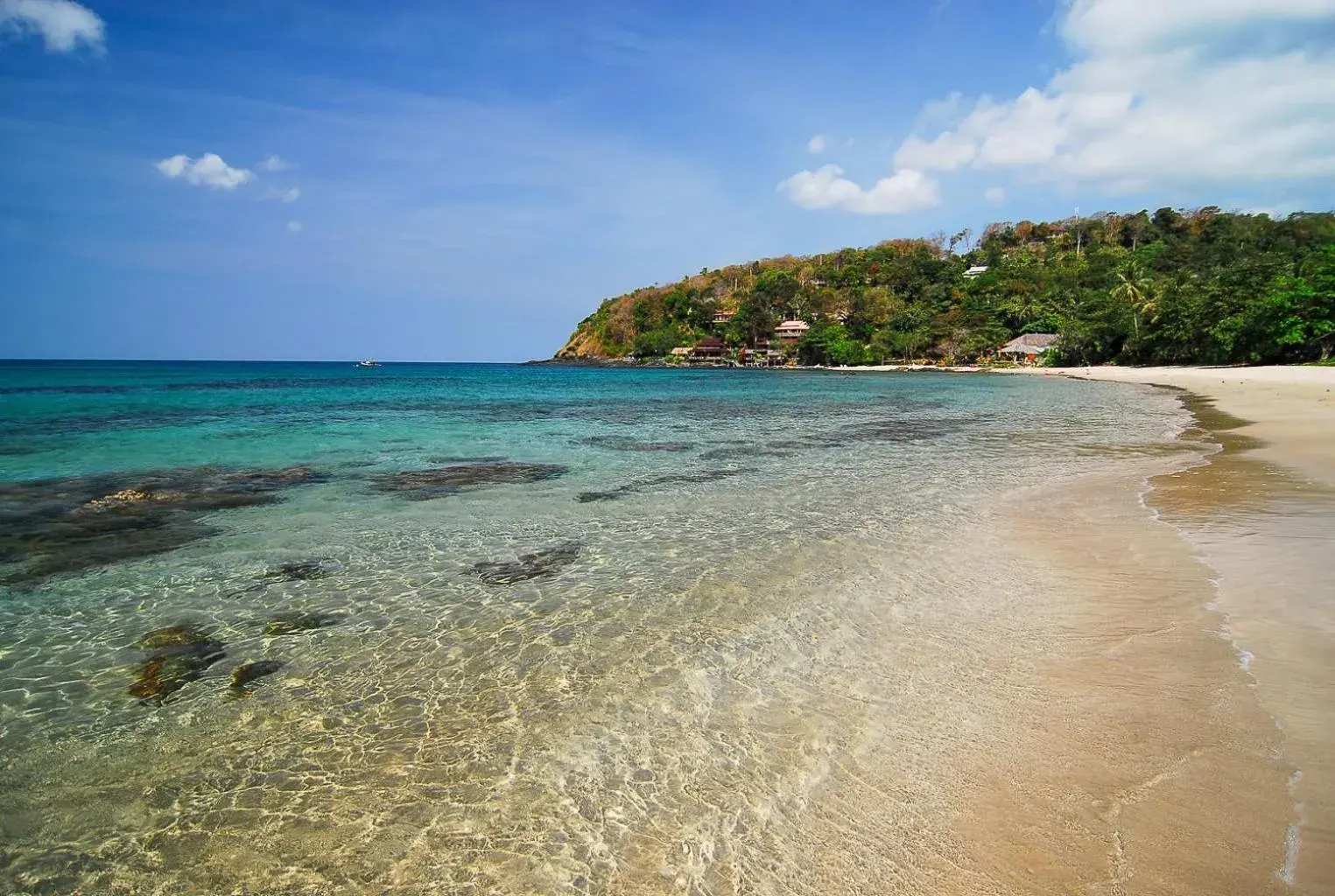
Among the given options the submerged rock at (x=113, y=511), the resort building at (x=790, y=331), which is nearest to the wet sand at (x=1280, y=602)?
the submerged rock at (x=113, y=511)

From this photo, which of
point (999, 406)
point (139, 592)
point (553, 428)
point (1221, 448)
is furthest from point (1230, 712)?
point (999, 406)

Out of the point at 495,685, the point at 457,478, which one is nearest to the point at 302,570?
the point at 495,685

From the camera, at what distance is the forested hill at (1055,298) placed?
54.3 metres

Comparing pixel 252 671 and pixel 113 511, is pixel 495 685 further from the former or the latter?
pixel 113 511

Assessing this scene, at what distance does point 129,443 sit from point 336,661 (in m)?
19.9

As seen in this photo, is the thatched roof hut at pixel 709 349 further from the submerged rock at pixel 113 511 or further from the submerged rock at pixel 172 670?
the submerged rock at pixel 172 670

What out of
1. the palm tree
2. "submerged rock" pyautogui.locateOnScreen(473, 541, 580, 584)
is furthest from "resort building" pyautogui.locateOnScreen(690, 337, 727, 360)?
"submerged rock" pyautogui.locateOnScreen(473, 541, 580, 584)

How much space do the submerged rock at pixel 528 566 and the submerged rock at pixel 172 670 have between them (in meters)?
2.69

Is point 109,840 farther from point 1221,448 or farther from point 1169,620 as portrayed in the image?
point 1221,448

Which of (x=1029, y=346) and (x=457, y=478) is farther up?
(x=1029, y=346)

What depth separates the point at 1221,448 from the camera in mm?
16250

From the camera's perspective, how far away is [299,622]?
6.51 metres

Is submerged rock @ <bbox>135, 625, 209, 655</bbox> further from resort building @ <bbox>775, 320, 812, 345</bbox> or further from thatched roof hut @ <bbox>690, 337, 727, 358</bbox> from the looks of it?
thatched roof hut @ <bbox>690, 337, 727, 358</bbox>

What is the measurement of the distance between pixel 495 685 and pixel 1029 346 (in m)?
101
